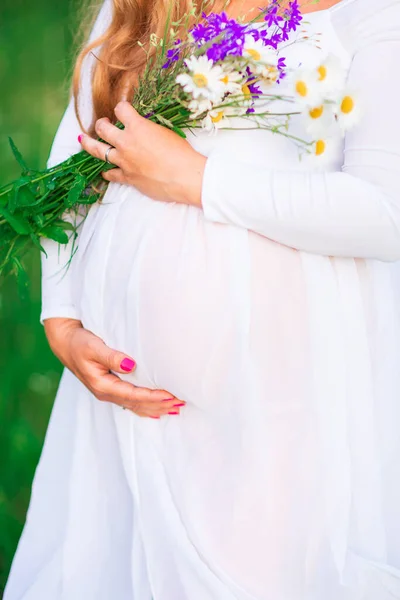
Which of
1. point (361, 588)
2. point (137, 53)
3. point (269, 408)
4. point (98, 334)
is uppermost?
point (137, 53)

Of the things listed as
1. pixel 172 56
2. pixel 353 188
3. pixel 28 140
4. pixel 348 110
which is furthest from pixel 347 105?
pixel 28 140

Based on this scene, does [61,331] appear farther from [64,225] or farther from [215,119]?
[215,119]

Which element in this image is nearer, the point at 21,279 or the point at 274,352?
the point at 274,352

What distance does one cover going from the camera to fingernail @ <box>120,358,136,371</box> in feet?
4.66

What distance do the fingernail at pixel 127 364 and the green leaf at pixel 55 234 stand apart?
0.96ft

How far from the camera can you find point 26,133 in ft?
10.0

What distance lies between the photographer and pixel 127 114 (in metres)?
1.44

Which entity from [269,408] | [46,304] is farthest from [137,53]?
[269,408]

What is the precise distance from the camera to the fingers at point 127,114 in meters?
1.44

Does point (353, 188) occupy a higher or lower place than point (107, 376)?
higher

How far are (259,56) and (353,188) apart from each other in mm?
263

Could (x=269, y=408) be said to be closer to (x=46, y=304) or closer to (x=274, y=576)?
(x=274, y=576)

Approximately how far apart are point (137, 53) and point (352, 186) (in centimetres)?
65

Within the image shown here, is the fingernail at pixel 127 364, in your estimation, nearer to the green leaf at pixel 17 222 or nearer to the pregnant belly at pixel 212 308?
the pregnant belly at pixel 212 308
